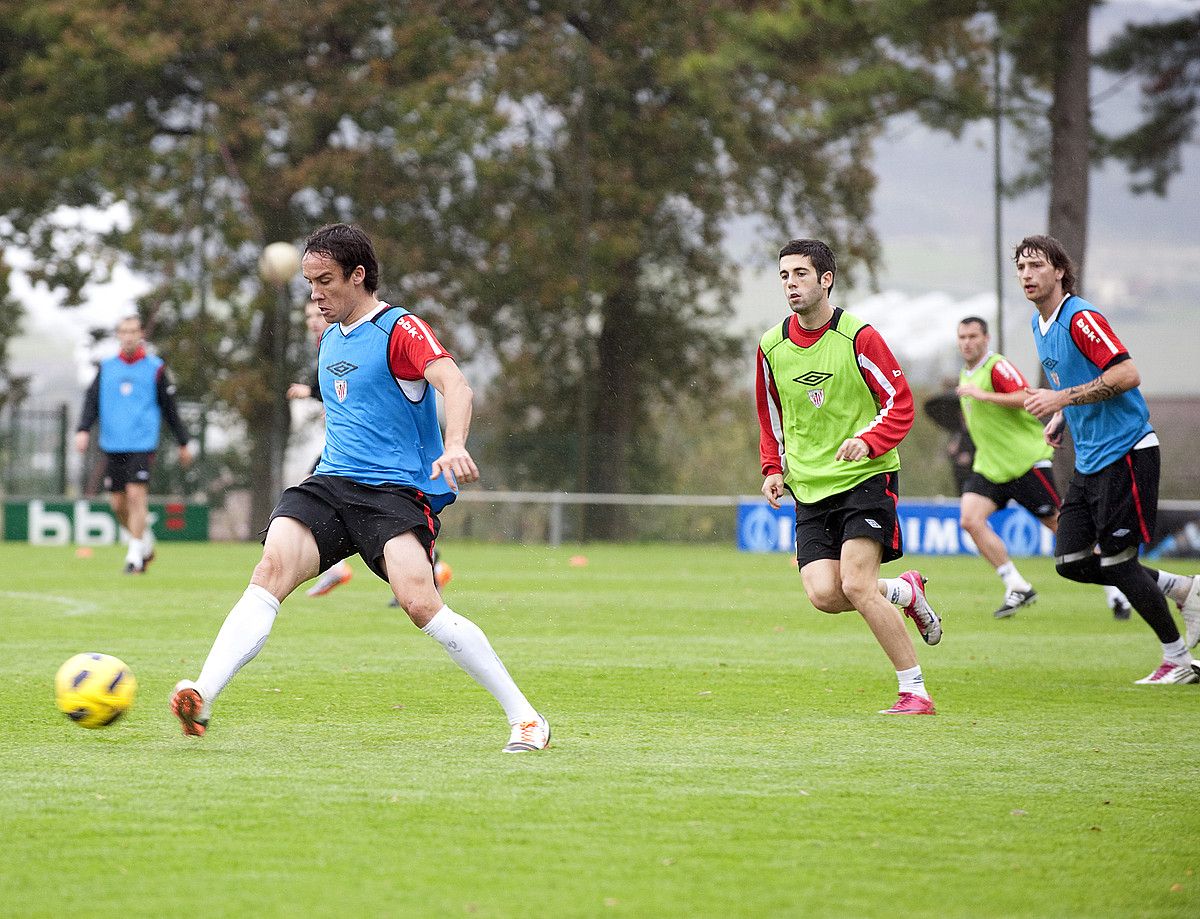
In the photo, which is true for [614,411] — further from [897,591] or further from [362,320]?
[362,320]

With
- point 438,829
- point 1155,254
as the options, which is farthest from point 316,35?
point 438,829

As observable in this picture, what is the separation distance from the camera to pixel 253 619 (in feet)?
20.2

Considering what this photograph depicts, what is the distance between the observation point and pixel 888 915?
393 centimetres

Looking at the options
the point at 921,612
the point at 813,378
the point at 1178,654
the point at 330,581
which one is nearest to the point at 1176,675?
the point at 1178,654

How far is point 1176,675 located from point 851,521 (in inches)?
96.9

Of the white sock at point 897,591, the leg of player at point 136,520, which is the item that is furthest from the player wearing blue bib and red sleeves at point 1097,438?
the leg of player at point 136,520

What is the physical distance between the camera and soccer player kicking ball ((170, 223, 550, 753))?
6.12m

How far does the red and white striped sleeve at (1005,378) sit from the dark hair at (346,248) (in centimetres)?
688

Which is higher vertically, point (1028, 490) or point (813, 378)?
point (813, 378)

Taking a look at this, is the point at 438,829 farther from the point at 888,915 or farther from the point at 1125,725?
the point at 1125,725

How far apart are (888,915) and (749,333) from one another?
90.8ft

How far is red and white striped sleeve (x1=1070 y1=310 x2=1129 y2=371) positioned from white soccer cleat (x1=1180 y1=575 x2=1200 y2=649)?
136 cm

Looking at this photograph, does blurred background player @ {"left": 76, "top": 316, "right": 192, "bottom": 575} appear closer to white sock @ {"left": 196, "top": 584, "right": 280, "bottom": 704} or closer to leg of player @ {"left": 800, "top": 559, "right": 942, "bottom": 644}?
leg of player @ {"left": 800, "top": 559, "right": 942, "bottom": 644}

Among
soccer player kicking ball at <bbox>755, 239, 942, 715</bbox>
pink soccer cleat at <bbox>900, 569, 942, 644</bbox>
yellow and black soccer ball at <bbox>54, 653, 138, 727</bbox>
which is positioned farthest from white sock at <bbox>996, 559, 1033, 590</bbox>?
yellow and black soccer ball at <bbox>54, 653, 138, 727</bbox>
